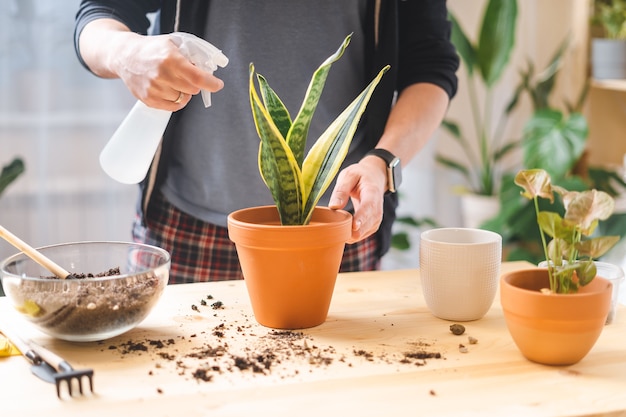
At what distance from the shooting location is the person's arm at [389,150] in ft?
3.82

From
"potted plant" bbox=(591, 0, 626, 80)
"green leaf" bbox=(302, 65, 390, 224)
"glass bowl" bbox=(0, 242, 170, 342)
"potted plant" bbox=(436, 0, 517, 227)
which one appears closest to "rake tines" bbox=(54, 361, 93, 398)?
"glass bowl" bbox=(0, 242, 170, 342)

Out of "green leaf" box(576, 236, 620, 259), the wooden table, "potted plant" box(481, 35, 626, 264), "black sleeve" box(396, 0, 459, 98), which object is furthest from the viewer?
"potted plant" box(481, 35, 626, 264)

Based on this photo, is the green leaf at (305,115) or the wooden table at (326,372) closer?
the wooden table at (326,372)

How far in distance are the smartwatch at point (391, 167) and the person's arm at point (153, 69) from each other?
369mm

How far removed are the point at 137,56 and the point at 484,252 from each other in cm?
60

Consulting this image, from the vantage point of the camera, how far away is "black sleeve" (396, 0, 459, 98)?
1.54 m

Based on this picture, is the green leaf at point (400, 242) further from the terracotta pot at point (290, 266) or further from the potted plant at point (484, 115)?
the terracotta pot at point (290, 266)

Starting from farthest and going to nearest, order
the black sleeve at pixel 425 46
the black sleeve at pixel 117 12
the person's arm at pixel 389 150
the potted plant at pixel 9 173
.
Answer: the potted plant at pixel 9 173 < the black sleeve at pixel 425 46 < the black sleeve at pixel 117 12 < the person's arm at pixel 389 150

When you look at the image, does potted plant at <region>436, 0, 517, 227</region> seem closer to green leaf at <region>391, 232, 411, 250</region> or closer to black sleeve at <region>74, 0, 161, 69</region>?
green leaf at <region>391, 232, 411, 250</region>

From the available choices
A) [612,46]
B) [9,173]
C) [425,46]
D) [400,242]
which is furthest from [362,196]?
[612,46]

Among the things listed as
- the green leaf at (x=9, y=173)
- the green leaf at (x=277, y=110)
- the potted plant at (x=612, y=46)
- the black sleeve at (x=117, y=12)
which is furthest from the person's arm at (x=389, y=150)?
the potted plant at (x=612, y=46)

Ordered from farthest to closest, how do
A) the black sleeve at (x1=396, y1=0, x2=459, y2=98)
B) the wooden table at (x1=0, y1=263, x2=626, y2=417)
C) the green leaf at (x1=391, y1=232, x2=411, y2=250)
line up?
the green leaf at (x1=391, y1=232, x2=411, y2=250) → the black sleeve at (x1=396, y1=0, x2=459, y2=98) → the wooden table at (x1=0, y1=263, x2=626, y2=417)

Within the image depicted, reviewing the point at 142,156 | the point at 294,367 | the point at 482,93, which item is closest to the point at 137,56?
the point at 142,156

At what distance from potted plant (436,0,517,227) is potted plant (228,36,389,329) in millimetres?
1871
